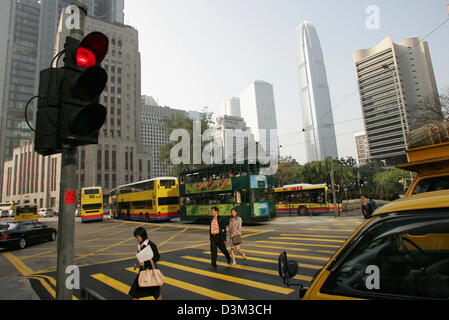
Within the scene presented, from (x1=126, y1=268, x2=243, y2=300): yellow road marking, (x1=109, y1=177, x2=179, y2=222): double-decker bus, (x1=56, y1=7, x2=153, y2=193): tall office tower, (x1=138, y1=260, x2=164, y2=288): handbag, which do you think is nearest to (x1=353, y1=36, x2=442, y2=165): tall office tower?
(x1=56, y1=7, x2=153, y2=193): tall office tower

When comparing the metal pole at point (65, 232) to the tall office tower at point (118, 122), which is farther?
the tall office tower at point (118, 122)

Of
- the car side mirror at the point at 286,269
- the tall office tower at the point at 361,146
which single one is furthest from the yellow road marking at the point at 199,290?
the tall office tower at the point at 361,146

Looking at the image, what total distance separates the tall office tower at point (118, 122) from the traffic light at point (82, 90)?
7217 centimetres

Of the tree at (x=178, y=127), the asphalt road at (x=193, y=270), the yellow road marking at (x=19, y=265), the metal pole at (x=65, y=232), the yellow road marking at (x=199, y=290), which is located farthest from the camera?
the tree at (x=178, y=127)

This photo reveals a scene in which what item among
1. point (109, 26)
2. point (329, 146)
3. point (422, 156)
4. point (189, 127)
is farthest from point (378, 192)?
point (329, 146)

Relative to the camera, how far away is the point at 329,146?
16275 cm

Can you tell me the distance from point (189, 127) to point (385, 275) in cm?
3812

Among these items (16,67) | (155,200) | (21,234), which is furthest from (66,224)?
(16,67)

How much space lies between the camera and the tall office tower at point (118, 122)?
69.9m

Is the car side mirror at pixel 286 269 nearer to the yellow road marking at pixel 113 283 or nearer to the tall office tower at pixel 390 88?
the yellow road marking at pixel 113 283

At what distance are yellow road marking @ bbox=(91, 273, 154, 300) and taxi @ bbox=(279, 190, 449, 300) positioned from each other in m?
4.71

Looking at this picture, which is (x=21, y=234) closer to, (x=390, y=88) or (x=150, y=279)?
(x=150, y=279)

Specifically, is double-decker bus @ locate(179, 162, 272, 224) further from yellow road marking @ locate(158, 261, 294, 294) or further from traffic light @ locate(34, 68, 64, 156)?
traffic light @ locate(34, 68, 64, 156)

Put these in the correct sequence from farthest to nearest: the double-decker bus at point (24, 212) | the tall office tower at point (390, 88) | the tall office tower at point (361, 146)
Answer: the tall office tower at point (361, 146)
the tall office tower at point (390, 88)
the double-decker bus at point (24, 212)
